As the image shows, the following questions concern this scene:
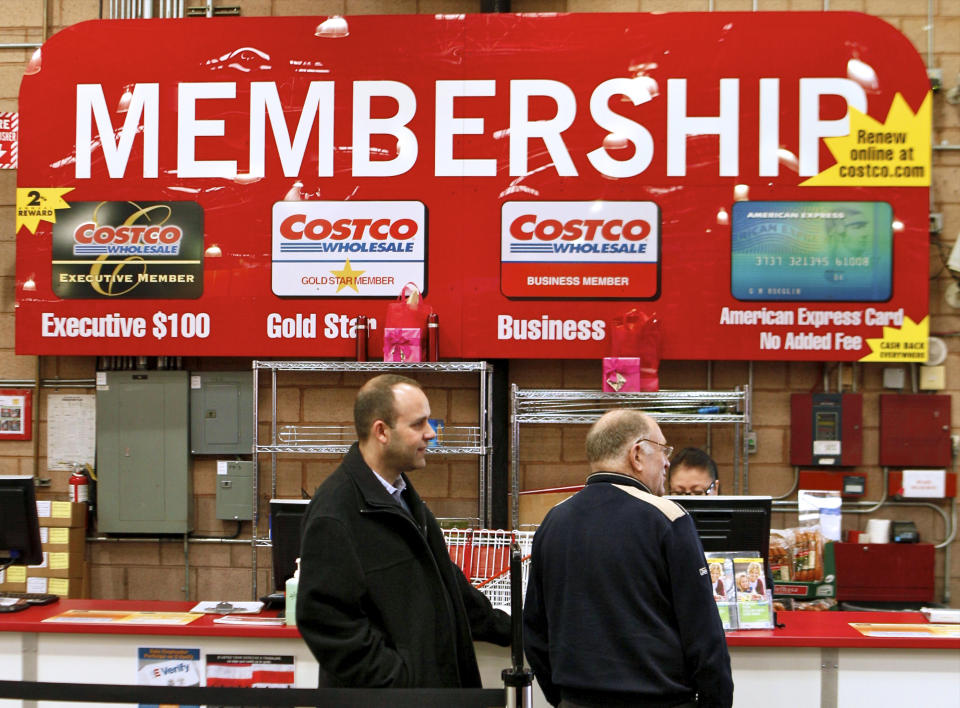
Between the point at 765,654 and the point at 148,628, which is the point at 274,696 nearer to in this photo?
the point at 148,628

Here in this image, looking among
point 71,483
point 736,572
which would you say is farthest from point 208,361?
point 736,572

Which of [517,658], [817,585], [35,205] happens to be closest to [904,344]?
[817,585]

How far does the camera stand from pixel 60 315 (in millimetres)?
5383

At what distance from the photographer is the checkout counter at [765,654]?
3273 millimetres

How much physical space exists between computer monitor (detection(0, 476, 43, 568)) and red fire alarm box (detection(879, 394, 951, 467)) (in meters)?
4.20

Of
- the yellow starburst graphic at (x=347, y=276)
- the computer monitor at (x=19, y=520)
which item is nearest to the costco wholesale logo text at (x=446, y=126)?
the yellow starburst graphic at (x=347, y=276)

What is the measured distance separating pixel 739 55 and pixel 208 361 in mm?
3409

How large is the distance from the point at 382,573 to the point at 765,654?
1566mm

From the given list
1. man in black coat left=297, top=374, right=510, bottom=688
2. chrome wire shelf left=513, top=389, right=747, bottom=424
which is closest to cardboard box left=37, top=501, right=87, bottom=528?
chrome wire shelf left=513, top=389, right=747, bottom=424

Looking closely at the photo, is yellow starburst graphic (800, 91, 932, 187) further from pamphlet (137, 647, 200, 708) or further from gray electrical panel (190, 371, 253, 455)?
pamphlet (137, 647, 200, 708)

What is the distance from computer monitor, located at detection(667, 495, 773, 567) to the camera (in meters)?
3.50

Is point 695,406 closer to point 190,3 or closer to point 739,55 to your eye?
point 739,55

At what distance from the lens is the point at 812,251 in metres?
5.09

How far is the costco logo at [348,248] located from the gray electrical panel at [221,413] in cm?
64
